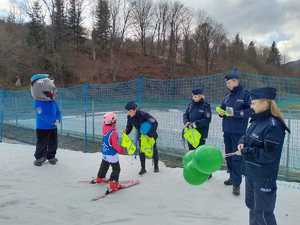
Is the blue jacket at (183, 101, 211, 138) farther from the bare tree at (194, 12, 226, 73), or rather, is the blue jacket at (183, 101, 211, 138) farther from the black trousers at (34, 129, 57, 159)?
the bare tree at (194, 12, 226, 73)

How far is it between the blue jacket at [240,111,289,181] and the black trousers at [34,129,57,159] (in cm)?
449

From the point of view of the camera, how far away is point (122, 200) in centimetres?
516

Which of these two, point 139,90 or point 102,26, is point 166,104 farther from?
point 102,26

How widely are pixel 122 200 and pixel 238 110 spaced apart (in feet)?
6.69

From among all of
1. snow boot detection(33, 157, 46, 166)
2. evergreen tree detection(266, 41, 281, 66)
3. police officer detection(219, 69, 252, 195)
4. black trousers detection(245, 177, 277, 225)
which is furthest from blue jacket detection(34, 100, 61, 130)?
evergreen tree detection(266, 41, 281, 66)

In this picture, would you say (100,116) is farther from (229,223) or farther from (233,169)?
(229,223)

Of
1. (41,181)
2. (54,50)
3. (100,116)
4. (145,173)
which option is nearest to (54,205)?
(41,181)

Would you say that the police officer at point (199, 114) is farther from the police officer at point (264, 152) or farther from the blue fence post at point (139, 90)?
the blue fence post at point (139, 90)

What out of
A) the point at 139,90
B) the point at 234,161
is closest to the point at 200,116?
the point at 234,161

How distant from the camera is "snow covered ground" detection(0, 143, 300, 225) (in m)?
4.45

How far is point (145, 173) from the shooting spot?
6.57m

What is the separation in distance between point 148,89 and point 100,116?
2388 mm

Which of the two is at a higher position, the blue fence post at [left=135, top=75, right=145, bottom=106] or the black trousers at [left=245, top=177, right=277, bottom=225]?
the blue fence post at [left=135, top=75, right=145, bottom=106]

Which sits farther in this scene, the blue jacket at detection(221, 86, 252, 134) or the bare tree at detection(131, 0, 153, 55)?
the bare tree at detection(131, 0, 153, 55)
